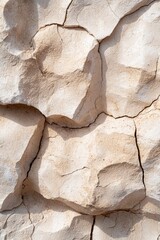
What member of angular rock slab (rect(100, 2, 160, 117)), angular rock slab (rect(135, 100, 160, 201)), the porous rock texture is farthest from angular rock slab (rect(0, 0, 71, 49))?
angular rock slab (rect(135, 100, 160, 201))

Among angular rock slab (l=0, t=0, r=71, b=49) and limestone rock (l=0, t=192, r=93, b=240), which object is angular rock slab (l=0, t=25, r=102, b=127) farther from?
limestone rock (l=0, t=192, r=93, b=240)

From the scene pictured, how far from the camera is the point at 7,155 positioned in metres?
1.08

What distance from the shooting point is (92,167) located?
103cm

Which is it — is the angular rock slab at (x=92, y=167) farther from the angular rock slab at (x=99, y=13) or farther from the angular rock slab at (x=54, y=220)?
the angular rock slab at (x=99, y=13)

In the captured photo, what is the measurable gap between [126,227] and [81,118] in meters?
0.30

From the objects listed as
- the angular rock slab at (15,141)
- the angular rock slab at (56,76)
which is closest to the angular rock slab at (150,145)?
the angular rock slab at (56,76)

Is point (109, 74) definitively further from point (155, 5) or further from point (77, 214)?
point (77, 214)

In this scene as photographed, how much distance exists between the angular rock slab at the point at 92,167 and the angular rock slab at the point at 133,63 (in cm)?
5

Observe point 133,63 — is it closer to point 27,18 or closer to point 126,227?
point 27,18

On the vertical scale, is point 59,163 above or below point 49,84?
below

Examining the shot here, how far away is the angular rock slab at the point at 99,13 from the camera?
3.34 ft

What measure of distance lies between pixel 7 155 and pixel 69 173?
16 centimetres

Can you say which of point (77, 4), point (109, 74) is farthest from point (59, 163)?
point (77, 4)

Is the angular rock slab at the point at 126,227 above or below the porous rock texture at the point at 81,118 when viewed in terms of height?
below
